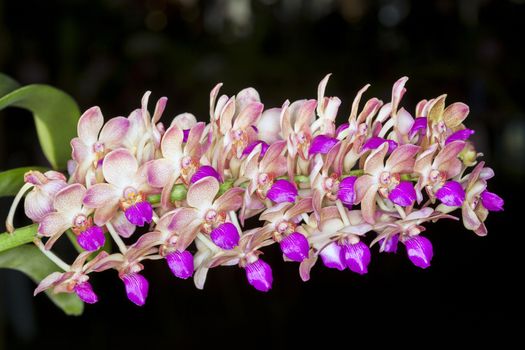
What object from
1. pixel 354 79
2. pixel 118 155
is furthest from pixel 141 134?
pixel 354 79

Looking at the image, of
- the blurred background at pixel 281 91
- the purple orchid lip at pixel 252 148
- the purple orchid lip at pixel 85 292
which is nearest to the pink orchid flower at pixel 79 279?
the purple orchid lip at pixel 85 292

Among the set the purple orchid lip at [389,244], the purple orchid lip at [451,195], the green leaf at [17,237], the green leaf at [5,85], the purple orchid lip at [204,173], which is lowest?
the purple orchid lip at [389,244]

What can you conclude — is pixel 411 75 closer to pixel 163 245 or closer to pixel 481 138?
pixel 481 138

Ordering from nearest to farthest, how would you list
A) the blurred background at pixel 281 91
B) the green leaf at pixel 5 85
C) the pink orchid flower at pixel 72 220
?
the pink orchid flower at pixel 72 220 → the green leaf at pixel 5 85 → the blurred background at pixel 281 91

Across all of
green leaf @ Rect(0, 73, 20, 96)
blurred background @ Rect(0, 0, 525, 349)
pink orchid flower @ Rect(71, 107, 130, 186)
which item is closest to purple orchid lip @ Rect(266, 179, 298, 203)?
pink orchid flower @ Rect(71, 107, 130, 186)

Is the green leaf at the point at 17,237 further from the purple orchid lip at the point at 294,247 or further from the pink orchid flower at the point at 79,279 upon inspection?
the purple orchid lip at the point at 294,247

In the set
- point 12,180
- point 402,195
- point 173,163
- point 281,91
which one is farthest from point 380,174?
point 281,91
